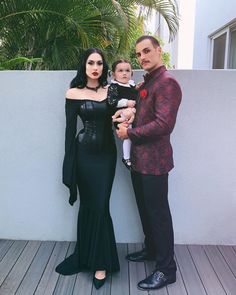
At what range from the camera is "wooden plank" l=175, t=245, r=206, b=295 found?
94.9 inches

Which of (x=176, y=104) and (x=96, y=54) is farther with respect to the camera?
(x=96, y=54)

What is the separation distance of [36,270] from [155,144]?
135cm

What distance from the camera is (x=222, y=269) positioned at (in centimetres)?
267

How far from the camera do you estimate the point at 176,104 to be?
2.15 meters

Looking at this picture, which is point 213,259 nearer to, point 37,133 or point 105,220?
point 105,220

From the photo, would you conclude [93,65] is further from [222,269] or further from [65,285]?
[222,269]

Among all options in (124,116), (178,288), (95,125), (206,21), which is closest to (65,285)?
(178,288)

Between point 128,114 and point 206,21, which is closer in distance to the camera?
point 128,114

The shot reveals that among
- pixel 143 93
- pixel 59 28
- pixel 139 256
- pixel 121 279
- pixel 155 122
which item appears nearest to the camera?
pixel 155 122

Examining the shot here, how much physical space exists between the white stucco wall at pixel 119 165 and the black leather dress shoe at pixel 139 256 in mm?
258

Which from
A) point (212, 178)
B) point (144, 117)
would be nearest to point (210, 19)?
point (212, 178)

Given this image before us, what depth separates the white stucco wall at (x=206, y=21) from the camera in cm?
581

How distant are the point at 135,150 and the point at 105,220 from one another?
554 mm

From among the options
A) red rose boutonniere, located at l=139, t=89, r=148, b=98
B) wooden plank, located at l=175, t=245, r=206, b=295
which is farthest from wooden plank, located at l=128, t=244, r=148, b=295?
red rose boutonniere, located at l=139, t=89, r=148, b=98
